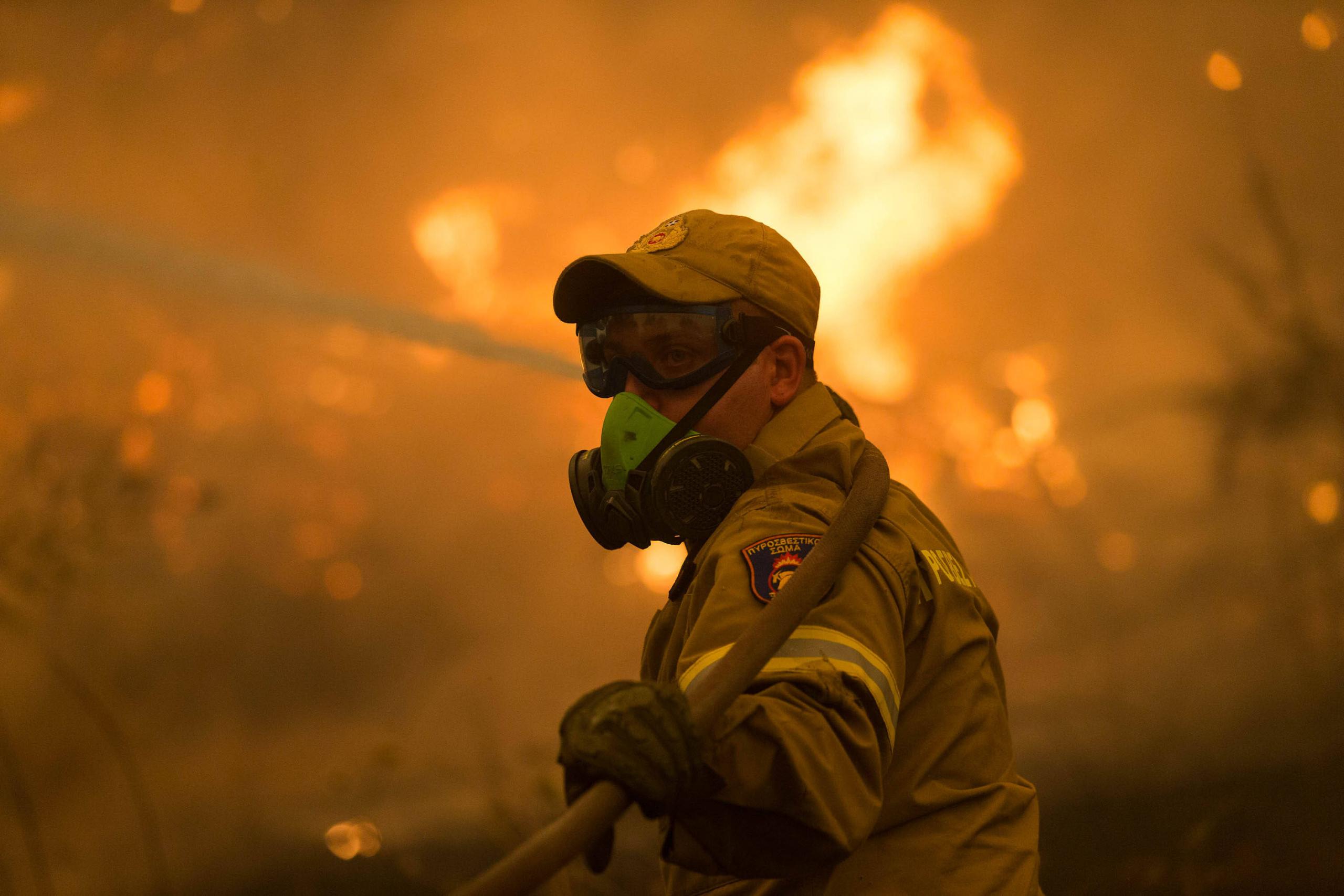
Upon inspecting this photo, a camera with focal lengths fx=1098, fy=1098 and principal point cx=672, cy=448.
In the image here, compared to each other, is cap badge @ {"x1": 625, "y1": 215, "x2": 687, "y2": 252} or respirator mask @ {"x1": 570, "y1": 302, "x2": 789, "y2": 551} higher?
cap badge @ {"x1": 625, "y1": 215, "x2": 687, "y2": 252}

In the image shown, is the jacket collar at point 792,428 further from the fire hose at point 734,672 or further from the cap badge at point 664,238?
the cap badge at point 664,238

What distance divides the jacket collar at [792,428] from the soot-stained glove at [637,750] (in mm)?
→ 915

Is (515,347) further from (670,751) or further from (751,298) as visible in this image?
(670,751)

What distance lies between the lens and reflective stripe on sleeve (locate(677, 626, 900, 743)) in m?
1.61

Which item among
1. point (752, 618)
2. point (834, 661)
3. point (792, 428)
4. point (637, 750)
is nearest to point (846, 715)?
point (834, 661)

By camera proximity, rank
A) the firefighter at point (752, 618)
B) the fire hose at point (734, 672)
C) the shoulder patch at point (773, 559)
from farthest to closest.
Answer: the shoulder patch at point (773, 559)
the firefighter at point (752, 618)
the fire hose at point (734, 672)

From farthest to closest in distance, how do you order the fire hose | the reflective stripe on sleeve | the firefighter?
1. the reflective stripe on sleeve
2. the firefighter
3. the fire hose

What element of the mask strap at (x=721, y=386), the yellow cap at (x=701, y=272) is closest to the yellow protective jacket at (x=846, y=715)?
the mask strap at (x=721, y=386)

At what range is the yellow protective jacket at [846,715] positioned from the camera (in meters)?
1.47

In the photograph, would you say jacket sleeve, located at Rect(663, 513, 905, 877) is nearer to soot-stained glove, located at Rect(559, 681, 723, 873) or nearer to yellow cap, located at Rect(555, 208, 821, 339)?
soot-stained glove, located at Rect(559, 681, 723, 873)

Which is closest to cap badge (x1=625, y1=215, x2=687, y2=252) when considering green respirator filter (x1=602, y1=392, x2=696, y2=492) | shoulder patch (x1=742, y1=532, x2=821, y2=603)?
green respirator filter (x1=602, y1=392, x2=696, y2=492)

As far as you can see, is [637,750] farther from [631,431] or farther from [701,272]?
[701,272]

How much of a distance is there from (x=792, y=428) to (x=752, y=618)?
0.72 meters

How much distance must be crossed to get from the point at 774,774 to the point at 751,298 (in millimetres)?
1271
